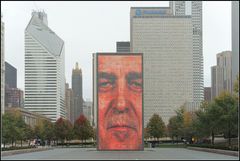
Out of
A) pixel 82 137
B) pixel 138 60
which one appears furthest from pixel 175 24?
pixel 138 60

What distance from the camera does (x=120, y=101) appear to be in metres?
59.2

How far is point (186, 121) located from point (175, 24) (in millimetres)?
92620

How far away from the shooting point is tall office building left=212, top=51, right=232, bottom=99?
147 meters

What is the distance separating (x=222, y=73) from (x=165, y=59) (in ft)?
71.0

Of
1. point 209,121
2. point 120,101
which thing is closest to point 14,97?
point 120,101

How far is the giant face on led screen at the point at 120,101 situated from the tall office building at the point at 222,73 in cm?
8723

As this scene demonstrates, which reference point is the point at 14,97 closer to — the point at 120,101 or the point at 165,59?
the point at 165,59

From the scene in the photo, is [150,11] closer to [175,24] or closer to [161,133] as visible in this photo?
[175,24]

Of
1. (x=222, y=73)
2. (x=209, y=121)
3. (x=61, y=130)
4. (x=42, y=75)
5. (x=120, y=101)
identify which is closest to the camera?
(x=209, y=121)

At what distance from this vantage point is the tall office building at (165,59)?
164m

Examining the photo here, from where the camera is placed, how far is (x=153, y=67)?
539 ft

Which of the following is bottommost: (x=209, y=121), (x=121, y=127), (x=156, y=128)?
(x=156, y=128)

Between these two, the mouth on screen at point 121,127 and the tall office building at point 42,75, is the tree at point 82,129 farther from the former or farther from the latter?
the tall office building at point 42,75

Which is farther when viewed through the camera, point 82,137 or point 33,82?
point 33,82
